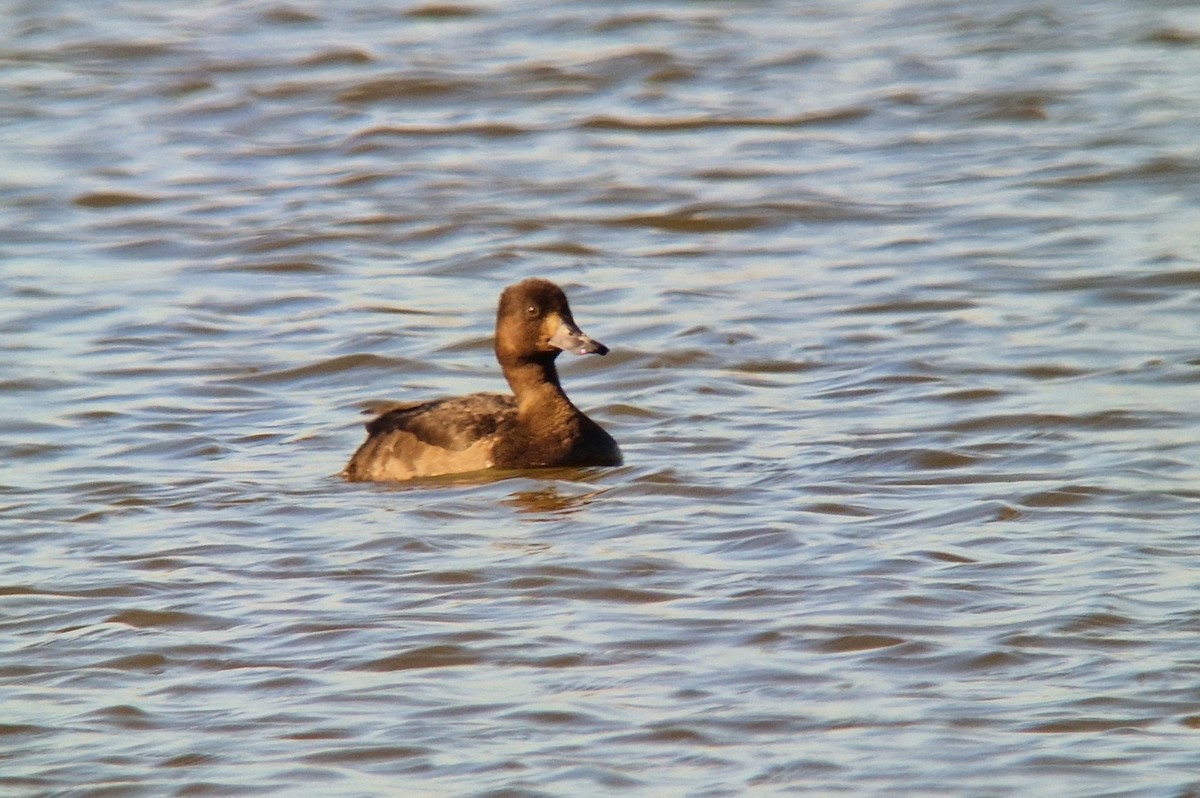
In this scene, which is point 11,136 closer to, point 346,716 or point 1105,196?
point 1105,196

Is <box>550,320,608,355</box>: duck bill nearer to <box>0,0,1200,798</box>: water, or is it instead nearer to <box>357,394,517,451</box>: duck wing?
<box>357,394,517,451</box>: duck wing

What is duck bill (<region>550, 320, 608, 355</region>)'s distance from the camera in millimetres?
10050

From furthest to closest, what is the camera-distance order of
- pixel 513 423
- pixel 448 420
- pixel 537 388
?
pixel 537 388 → pixel 513 423 → pixel 448 420

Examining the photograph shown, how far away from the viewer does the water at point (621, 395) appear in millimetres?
6414

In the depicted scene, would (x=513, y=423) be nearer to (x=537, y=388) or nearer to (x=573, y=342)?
(x=537, y=388)

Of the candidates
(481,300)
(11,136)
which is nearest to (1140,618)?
(481,300)

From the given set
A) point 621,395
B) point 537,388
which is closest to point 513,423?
point 537,388

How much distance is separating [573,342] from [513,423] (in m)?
0.45

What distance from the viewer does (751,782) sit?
233 inches

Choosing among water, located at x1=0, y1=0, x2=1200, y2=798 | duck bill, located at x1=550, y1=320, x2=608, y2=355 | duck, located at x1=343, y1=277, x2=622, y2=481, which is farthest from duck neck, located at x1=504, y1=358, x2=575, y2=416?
water, located at x1=0, y1=0, x2=1200, y2=798

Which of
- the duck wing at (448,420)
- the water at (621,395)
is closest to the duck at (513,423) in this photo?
the duck wing at (448,420)

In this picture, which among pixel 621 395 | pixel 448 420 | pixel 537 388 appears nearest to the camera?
pixel 448 420

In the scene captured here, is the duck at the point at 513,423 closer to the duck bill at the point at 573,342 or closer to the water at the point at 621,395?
the duck bill at the point at 573,342

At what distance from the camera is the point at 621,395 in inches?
448
